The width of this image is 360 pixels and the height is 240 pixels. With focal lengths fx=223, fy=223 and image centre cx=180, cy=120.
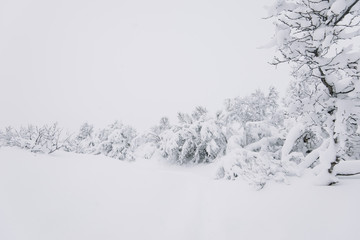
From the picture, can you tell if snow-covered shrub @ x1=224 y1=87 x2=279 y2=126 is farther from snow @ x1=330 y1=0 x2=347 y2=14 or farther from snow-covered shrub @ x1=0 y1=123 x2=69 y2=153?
snow @ x1=330 y1=0 x2=347 y2=14

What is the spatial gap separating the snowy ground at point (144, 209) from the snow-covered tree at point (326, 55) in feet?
2.87

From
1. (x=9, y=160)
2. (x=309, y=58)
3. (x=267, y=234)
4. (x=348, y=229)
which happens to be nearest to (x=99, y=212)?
(x=9, y=160)

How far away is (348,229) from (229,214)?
2.71 metres

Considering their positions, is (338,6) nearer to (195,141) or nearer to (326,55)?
(326,55)

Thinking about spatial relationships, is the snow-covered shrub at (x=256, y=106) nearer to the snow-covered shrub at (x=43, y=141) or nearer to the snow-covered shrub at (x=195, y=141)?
the snow-covered shrub at (x=195, y=141)

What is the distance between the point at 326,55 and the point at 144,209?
5186mm

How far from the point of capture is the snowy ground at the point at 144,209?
332 centimetres

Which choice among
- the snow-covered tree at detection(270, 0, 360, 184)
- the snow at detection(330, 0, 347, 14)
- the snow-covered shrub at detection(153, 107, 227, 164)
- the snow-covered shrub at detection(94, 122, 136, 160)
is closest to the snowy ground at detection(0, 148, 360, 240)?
the snow-covered tree at detection(270, 0, 360, 184)

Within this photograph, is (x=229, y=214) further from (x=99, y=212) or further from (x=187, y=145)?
(x=187, y=145)

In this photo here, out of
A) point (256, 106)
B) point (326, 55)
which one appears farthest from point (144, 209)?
point (256, 106)

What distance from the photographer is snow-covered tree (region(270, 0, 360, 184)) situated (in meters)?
3.64

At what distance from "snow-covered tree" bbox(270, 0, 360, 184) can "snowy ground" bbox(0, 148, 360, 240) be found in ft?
2.87

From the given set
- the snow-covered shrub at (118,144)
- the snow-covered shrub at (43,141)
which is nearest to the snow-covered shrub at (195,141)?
the snow-covered shrub at (118,144)

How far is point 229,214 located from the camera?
5.27m
